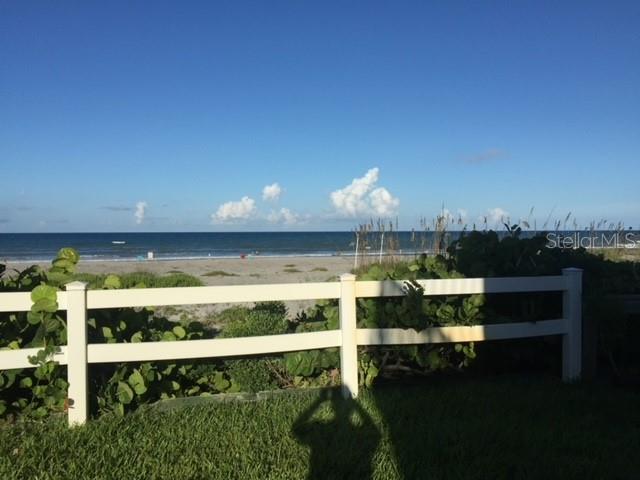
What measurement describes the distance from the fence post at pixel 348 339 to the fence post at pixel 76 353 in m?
2.09

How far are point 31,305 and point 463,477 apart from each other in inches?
131

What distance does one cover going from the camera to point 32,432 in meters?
3.84

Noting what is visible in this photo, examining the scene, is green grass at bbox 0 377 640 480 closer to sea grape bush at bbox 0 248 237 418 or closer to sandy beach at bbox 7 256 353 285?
sea grape bush at bbox 0 248 237 418

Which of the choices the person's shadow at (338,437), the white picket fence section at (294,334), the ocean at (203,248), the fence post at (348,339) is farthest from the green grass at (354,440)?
the ocean at (203,248)

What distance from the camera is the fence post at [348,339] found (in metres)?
4.63

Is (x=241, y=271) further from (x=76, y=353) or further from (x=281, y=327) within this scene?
(x=76, y=353)

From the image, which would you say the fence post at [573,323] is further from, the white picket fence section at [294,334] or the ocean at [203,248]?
the ocean at [203,248]

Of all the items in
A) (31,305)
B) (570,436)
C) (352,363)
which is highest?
(31,305)

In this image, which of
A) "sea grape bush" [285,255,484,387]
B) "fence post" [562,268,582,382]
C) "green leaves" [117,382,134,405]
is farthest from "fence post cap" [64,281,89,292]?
"fence post" [562,268,582,382]

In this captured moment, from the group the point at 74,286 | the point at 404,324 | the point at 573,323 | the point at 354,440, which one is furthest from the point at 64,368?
the point at 573,323

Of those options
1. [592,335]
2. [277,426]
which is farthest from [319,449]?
[592,335]

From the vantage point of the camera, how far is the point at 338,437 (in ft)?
12.3

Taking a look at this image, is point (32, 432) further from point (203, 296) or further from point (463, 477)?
point (463, 477)

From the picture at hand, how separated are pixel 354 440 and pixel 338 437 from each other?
0.13 m
